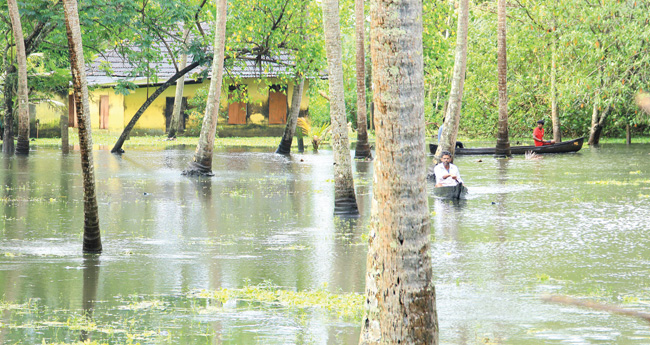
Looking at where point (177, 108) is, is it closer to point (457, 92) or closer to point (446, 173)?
point (457, 92)

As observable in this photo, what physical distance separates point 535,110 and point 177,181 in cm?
2843

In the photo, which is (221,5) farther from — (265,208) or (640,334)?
(640,334)

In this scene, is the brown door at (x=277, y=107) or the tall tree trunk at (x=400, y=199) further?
the brown door at (x=277, y=107)

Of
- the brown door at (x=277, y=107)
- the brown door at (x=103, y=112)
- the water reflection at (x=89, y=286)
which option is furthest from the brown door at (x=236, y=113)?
the water reflection at (x=89, y=286)

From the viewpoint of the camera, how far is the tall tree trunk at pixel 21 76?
26.7m

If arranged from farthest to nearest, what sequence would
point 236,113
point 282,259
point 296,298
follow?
point 236,113 → point 282,259 → point 296,298

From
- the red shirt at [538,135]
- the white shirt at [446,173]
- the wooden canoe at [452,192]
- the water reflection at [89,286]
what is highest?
the red shirt at [538,135]

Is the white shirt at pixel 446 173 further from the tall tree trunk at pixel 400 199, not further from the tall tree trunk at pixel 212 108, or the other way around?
the tall tree trunk at pixel 400 199

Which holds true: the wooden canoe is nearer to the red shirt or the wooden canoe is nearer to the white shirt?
the white shirt

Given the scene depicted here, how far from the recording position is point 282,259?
11273mm

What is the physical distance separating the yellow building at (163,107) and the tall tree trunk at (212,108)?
63.2ft

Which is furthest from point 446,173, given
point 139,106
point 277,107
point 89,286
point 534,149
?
point 277,107

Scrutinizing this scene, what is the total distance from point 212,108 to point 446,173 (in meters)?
7.48

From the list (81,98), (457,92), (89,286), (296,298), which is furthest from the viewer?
(457,92)
